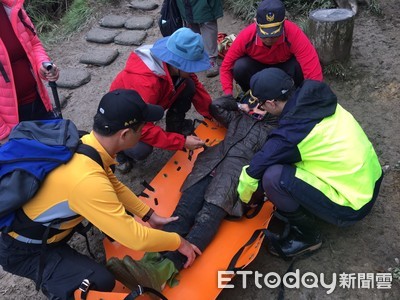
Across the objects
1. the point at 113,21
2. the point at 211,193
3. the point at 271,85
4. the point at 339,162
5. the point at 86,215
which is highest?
the point at 271,85

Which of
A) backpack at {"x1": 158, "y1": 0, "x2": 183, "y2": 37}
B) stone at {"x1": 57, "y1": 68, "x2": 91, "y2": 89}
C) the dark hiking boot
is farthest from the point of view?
stone at {"x1": 57, "y1": 68, "x2": 91, "y2": 89}

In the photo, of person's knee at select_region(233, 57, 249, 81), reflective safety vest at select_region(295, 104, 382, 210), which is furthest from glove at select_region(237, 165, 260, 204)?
person's knee at select_region(233, 57, 249, 81)

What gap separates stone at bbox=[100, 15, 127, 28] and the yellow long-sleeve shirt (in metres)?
4.59

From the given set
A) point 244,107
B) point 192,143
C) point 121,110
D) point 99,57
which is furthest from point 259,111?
point 99,57

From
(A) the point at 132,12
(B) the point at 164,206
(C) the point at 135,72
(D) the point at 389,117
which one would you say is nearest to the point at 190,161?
(B) the point at 164,206

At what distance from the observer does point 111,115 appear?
2029 mm

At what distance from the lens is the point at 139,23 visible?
621 centimetres

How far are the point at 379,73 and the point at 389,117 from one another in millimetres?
800

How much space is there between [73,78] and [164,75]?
8.42ft

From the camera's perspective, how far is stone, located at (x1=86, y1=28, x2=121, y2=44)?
605 centimetres

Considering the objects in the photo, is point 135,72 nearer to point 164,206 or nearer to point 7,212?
point 164,206

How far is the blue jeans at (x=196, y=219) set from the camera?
266 centimetres

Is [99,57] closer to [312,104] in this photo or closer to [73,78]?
[73,78]

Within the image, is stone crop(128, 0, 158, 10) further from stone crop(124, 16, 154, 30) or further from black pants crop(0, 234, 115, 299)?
black pants crop(0, 234, 115, 299)
